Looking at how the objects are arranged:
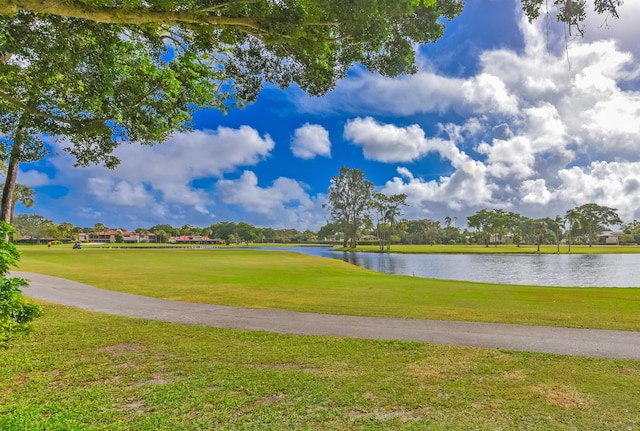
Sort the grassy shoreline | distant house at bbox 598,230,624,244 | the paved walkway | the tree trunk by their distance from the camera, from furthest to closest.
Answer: distant house at bbox 598,230,624,244 < the grassy shoreline < the tree trunk < the paved walkway

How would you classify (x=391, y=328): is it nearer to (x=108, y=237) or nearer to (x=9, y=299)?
(x=9, y=299)

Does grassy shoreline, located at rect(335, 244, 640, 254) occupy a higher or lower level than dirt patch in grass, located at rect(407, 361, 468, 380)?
lower

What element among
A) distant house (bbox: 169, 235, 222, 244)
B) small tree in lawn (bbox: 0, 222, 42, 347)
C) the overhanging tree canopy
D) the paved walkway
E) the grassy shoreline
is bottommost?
the grassy shoreline

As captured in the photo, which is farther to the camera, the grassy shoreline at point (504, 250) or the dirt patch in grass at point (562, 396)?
the grassy shoreline at point (504, 250)

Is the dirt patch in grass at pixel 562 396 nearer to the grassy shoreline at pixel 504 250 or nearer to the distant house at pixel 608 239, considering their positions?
the grassy shoreline at pixel 504 250

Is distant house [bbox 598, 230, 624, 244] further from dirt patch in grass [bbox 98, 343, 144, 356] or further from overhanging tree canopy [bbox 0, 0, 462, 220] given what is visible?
dirt patch in grass [bbox 98, 343, 144, 356]

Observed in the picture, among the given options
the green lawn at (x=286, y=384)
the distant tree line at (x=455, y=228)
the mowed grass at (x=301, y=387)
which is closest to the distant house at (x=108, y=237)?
the distant tree line at (x=455, y=228)

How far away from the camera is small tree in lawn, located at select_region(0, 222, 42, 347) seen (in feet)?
15.7

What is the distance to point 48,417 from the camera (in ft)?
14.2

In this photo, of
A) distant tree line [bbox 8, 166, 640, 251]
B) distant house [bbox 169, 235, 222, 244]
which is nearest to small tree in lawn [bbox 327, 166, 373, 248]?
distant tree line [bbox 8, 166, 640, 251]

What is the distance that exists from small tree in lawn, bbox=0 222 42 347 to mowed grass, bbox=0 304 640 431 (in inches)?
36.5

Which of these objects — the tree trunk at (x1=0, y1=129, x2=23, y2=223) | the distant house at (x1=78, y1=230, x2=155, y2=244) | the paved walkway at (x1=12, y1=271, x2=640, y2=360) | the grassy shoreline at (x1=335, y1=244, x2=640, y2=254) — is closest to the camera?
the paved walkway at (x1=12, y1=271, x2=640, y2=360)

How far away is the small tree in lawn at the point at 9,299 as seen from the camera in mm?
4793

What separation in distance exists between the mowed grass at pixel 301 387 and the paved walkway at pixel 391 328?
0.63m
